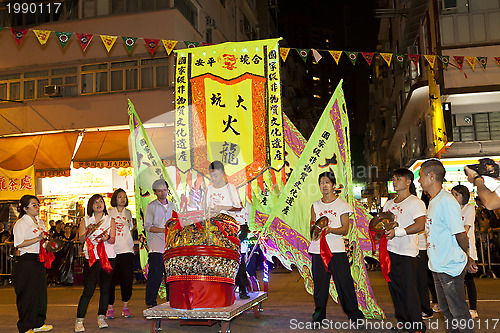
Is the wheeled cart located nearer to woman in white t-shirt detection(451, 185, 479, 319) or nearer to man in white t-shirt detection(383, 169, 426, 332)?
man in white t-shirt detection(383, 169, 426, 332)

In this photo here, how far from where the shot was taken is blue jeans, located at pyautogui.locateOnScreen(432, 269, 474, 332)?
5.00 m

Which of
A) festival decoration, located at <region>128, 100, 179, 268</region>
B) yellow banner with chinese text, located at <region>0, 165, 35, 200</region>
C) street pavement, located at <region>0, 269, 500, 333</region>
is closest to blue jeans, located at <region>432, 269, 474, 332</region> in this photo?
street pavement, located at <region>0, 269, 500, 333</region>

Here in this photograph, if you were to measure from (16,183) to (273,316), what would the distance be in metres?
12.5

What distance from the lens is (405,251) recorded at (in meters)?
6.52

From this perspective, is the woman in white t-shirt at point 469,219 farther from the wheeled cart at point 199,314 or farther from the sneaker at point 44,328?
the sneaker at point 44,328

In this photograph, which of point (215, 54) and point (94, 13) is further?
point (94, 13)

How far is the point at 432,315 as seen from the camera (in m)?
7.66

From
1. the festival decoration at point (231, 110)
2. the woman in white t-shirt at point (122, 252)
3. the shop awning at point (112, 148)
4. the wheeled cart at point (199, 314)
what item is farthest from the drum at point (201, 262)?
the shop awning at point (112, 148)

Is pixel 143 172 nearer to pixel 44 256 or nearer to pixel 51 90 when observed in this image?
pixel 44 256

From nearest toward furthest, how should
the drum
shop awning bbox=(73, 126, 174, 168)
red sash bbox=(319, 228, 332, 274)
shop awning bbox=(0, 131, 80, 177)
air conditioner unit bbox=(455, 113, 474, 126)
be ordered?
the drum → red sash bbox=(319, 228, 332, 274) → shop awning bbox=(73, 126, 174, 168) → shop awning bbox=(0, 131, 80, 177) → air conditioner unit bbox=(455, 113, 474, 126)

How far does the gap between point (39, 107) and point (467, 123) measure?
15101 millimetres

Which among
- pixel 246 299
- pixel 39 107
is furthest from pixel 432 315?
pixel 39 107

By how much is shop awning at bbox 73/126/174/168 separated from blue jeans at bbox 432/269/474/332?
13.0 metres

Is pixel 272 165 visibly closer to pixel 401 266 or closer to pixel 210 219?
pixel 210 219
